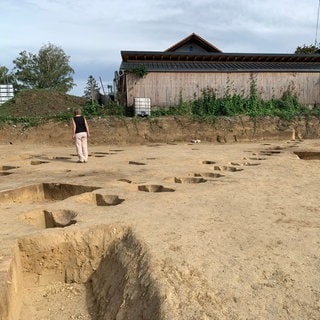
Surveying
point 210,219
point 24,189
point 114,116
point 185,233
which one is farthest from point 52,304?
point 114,116

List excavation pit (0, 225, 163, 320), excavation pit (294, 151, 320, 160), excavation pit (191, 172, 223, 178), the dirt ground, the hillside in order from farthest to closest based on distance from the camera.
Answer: the hillside → excavation pit (294, 151, 320, 160) → excavation pit (191, 172, 223, 178) → excavation pit (0, 225, 163, 320) → the dirt ground

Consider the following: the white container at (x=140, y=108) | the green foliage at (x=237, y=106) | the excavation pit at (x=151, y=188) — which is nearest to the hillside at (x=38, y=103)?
the white container at (x=140, y=108)

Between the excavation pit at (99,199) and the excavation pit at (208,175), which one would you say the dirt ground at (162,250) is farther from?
the excavation pit at (208,175)

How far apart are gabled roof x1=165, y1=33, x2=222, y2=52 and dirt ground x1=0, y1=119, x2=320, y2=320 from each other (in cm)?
1966

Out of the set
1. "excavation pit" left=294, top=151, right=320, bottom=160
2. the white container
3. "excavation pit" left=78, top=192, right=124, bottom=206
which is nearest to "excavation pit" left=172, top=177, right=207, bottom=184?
"excavation pit" left=78, top=192, right=124, bottom=206

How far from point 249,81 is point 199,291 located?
1770 centimetres

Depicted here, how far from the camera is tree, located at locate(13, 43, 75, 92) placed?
41281 millimetres

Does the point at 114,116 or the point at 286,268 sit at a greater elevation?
the point at 114,116

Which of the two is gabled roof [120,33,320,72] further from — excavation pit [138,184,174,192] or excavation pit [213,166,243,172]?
excavation pit [138,184,174,192]

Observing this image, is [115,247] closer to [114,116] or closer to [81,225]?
[81,225]

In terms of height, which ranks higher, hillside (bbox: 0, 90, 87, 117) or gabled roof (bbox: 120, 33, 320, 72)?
gabled roof (bbox: 120, 33, 320, 72)

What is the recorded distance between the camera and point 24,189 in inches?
293

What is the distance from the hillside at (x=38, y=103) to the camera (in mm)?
21297

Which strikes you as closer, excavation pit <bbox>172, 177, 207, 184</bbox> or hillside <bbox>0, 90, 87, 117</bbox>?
excavation pit <bbox>172, 177, 207, 184</bbox>
